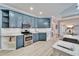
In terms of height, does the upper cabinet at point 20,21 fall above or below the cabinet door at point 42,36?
above

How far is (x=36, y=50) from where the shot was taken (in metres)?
2.68

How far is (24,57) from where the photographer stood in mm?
2639

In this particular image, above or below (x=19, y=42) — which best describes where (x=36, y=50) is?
below

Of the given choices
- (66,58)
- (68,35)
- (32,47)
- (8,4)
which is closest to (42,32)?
(32,47)

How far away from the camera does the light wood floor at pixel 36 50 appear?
8.57ft

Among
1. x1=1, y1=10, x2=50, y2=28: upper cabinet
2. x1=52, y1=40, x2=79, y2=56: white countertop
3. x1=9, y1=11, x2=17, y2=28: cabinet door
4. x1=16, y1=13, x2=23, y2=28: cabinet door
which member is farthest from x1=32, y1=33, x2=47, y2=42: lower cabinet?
x1=9, y1=11, x2=17, y2=28: cabinet door

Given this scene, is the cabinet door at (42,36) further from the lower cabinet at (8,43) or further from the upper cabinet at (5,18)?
the upper cabinet at (5,18)

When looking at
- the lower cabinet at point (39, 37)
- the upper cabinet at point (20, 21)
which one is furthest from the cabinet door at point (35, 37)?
the upper cabinet at point (20, 21)

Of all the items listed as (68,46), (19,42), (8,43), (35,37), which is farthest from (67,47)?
(8,43)

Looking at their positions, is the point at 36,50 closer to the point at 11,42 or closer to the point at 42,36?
the point at 42,36

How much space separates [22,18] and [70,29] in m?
1.12

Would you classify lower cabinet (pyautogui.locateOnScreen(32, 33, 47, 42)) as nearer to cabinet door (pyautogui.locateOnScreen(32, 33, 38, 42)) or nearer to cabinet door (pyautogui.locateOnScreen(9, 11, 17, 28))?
cabinet door (pyautogui.locateOnScreen(32, 33, 38, 42))

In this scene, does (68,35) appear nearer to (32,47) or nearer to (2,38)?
(32,47)

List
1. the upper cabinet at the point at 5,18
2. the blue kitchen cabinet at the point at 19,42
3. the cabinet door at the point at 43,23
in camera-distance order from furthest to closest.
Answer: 1. the cabinet door at the point at 43,23
2. the blue kitchen cabinet at the point at 19,42
3. the upper cabinet at the point at 5,18
